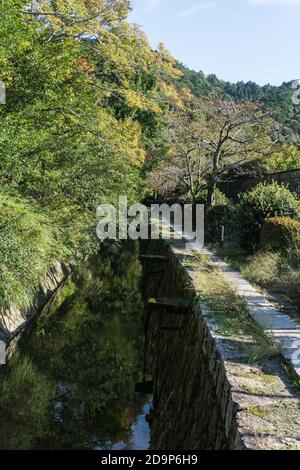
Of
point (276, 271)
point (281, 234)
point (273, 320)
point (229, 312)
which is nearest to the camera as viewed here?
point (273, 320)

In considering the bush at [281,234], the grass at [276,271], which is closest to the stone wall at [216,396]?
the grass at [276,271]

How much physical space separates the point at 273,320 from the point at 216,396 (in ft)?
7.38

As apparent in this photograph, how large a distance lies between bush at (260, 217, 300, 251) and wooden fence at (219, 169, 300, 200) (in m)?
4.71

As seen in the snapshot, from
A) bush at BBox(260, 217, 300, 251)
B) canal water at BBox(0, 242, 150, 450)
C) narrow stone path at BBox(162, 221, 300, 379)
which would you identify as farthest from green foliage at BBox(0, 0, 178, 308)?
bush at BBox(260, 217, 300, 251)

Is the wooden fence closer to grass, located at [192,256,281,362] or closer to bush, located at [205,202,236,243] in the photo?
bush, located at [205,202,236,243]

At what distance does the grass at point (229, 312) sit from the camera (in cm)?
560

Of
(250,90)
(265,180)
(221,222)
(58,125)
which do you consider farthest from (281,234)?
(250,90)

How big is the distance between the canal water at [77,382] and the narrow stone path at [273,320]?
2.67 meters

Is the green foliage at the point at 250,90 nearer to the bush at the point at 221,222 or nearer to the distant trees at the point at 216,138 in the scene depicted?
the distant trees at the point at 216,138

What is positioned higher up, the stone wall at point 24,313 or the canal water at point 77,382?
the stone wall at point 24,313

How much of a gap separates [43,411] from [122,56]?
1242cm

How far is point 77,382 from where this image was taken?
9.79 meters

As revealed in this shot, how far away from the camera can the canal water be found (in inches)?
306

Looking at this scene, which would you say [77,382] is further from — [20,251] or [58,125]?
[58,125]
